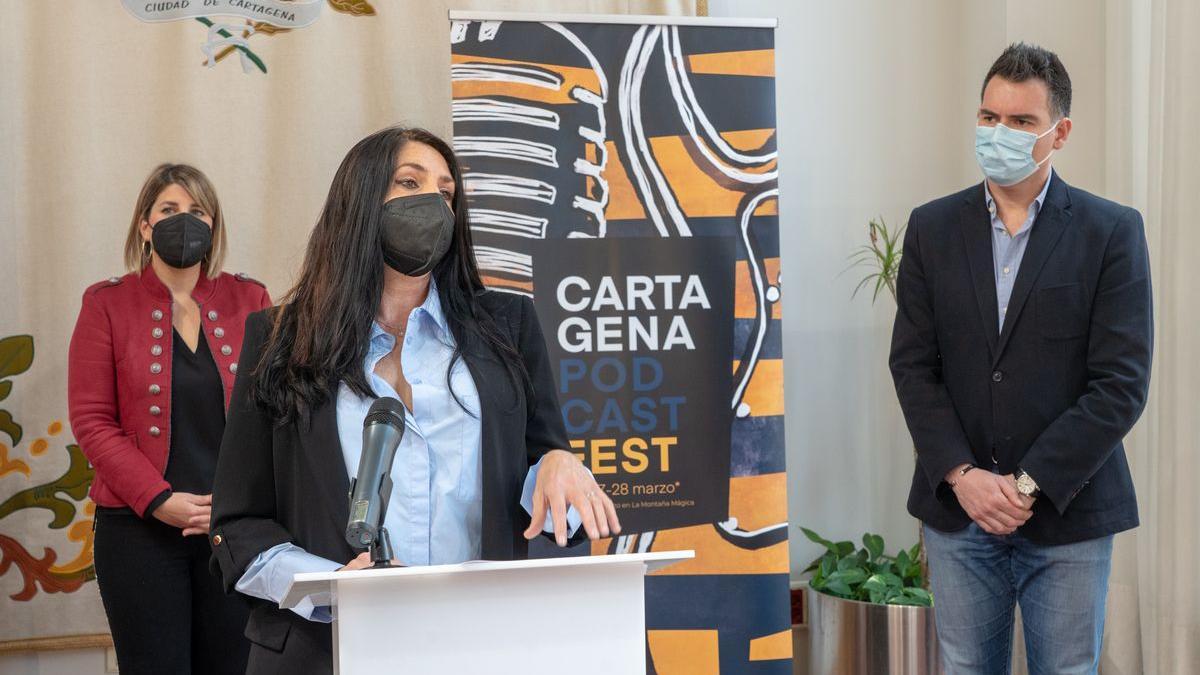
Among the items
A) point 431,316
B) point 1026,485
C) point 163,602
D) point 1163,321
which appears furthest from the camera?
point 1163,321

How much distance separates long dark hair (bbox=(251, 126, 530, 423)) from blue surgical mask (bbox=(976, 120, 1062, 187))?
1.22m

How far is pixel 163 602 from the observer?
2975mm

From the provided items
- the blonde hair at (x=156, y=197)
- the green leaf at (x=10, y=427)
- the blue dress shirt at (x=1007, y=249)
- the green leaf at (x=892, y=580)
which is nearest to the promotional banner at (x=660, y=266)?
the green leaf at (x=892, y=580)

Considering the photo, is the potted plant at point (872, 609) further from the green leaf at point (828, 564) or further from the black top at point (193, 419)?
the black top at point (193, 419)

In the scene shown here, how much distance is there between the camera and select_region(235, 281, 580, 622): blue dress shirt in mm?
1729

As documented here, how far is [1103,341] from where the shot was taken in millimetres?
2400

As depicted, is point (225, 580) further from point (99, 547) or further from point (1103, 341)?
point (1103, 341)

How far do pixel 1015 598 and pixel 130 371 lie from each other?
90.8 inches

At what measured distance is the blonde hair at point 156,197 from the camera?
323 cm

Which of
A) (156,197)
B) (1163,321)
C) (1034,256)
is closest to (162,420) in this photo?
(156,197)

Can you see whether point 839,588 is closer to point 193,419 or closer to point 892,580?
point 892,580

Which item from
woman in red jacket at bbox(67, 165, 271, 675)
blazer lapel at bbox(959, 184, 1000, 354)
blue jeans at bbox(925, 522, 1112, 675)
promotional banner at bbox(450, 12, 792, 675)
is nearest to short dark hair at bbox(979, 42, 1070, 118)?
blazer lapel at bbox(959, 184, 1000, 354)

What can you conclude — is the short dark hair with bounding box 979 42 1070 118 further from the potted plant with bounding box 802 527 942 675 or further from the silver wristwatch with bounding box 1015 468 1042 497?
the potted plant with bounding box 802 527 942 675

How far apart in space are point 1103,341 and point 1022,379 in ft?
0.59
